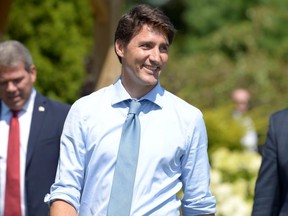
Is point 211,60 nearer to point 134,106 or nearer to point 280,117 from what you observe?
point 280,117

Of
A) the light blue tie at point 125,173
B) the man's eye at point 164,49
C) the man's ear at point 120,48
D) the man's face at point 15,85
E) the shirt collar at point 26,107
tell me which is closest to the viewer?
the light blue tie at point 125,173

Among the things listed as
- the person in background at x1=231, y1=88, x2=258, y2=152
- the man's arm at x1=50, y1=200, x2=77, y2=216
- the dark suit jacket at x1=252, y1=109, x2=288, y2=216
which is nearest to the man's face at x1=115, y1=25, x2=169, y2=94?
the man's arm at x1=50, y1=200, x2=77, y2=216

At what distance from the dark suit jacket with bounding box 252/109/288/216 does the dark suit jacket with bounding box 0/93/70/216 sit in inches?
49.3

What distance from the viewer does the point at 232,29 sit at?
81.6 feet

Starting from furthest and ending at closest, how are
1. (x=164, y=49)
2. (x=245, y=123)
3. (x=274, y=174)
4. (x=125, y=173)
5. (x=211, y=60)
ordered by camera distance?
1. (x=211, y=60)
2. (x=245, y=123)
3. (x=274, y=174)
4. (x=164, y=49)
5. (x=125, y=173)

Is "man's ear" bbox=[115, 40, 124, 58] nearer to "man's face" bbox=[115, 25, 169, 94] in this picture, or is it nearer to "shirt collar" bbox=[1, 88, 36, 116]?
"man's face" bbox=[115, 25, 169, 94]

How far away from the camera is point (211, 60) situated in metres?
24.6

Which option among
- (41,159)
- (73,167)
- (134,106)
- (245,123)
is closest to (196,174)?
(134,106)

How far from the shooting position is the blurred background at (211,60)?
10.8 meters

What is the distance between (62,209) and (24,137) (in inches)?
73.1

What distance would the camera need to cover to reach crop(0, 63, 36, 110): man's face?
6.68 meters

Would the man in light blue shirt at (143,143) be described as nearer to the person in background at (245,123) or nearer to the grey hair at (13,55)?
the grey hair at (13,55)

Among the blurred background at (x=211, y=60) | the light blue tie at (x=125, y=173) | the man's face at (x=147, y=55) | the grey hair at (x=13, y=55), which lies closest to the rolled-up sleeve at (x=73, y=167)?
the light blue tie at (x=125, y=173)

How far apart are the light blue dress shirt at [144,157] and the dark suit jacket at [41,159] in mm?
1497
